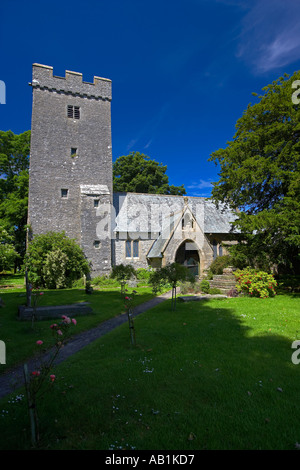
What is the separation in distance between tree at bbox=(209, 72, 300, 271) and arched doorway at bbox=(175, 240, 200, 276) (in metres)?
7.19

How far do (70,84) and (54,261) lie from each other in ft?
55.8

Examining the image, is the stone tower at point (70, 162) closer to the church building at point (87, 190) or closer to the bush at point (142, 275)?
the church building at point (87, 190)

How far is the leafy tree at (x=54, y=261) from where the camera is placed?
66.9 ft

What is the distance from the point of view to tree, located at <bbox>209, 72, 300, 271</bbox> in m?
13.9

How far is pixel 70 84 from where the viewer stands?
80.8 feet

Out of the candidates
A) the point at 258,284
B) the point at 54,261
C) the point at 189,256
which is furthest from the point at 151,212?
the point at 258,284

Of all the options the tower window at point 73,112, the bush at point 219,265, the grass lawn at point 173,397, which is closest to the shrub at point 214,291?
the bush at point 219,265

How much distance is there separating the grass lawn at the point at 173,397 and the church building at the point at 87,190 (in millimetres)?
15839

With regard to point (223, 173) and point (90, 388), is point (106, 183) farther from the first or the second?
point (90, 388)

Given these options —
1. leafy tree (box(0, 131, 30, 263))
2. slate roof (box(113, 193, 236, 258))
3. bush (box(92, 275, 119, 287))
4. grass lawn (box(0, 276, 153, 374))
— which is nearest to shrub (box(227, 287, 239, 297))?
grass lawn (box(0, 276, 153, 374))

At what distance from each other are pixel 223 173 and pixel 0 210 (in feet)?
80.5

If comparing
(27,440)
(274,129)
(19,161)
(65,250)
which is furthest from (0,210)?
(27,440)

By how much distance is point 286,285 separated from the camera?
56.8 feet

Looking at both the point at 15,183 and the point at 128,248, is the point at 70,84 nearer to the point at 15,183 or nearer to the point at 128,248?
the point at 15,183
